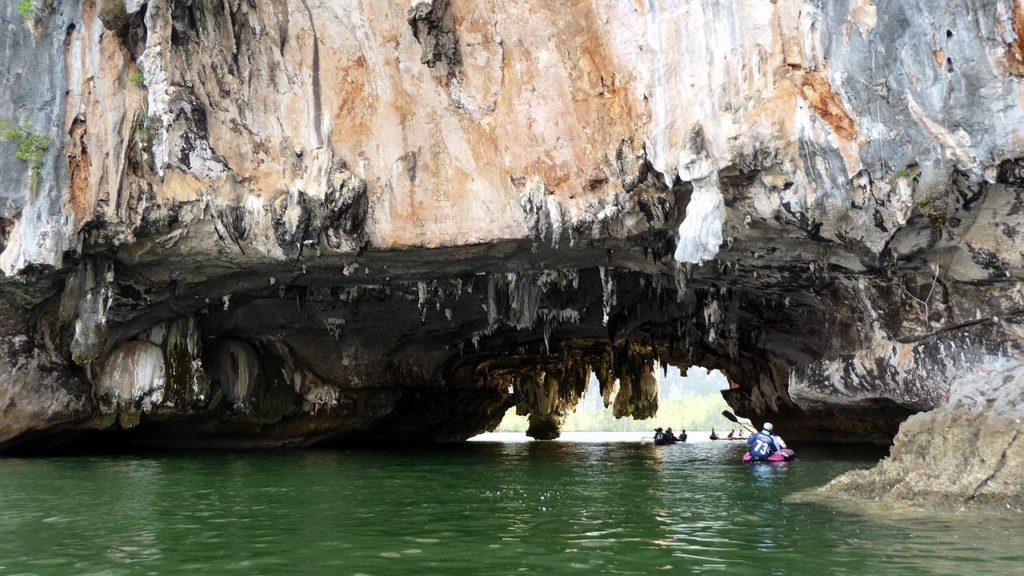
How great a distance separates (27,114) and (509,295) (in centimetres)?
1114

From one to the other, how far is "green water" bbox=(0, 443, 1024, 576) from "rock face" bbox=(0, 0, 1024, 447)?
14.0ft

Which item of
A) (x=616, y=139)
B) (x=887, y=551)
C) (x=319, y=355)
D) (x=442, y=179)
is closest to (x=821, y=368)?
(x=616, y=139)

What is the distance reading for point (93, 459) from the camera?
20859 mm

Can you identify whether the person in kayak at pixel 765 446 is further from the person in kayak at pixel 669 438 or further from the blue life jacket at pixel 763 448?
the person in kayak at pixel 669 438

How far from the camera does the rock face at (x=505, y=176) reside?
11680 millimetres

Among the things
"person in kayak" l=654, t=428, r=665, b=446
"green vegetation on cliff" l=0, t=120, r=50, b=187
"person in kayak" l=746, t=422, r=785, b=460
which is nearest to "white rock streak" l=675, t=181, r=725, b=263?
"person in kayak" l=746, t=422, r=785, b=460

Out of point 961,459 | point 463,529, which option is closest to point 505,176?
point 463,529

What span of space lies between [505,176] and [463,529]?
26.8 feet

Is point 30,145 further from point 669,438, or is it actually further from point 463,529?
point 669,438

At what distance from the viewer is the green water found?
694 cm

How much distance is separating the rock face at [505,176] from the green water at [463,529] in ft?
14.0

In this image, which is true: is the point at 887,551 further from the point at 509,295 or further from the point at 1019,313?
the point at 509,295

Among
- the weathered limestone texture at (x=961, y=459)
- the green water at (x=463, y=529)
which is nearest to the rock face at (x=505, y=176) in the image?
the weathered limestone texture at (x=961, y=459)

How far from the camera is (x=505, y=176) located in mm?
15500
